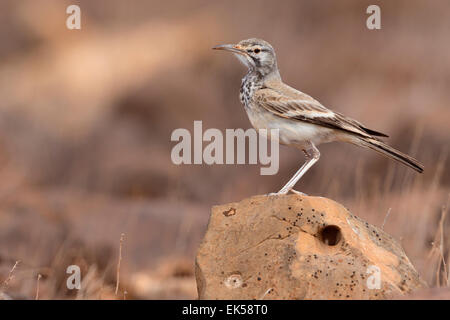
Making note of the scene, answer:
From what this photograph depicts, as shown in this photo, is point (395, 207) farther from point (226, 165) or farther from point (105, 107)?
point (105, 107)

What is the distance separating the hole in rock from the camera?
4.97 m

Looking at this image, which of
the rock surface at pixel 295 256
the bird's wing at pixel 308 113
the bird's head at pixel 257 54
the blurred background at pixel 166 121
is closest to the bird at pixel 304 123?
the bird's wing at pixel 308 113

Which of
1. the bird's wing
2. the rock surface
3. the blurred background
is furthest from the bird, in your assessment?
the blurred background

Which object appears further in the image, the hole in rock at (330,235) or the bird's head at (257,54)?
the bird's head at (257,54)

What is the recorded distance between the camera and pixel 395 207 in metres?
11.2

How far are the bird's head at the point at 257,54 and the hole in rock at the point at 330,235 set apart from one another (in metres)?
1.80

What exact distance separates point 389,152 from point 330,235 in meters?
1.05

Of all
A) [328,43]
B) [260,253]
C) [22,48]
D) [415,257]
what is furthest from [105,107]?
[260,253]

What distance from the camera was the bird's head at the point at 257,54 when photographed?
20.6 ft

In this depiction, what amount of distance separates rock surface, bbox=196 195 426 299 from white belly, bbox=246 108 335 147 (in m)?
0.81

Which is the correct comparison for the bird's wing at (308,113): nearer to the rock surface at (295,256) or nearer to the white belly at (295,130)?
the white belly at (295,130)

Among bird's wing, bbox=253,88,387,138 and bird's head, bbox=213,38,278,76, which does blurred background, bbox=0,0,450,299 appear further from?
bird's head, bbox=213,38,278,76

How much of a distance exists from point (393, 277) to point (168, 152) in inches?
518

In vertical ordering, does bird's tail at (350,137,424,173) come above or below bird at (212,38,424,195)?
below
